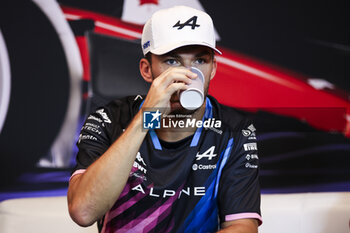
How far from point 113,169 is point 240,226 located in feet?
1.45

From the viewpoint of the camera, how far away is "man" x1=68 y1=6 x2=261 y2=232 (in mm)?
1310

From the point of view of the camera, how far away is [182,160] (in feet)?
4.55

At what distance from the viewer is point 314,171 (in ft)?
9.92

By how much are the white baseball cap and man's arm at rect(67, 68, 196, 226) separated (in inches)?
6.4

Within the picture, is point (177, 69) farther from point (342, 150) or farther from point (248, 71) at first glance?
point (342, 150)

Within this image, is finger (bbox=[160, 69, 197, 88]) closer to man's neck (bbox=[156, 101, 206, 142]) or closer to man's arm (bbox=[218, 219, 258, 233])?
man's neck (bbox=[156, 101, 206, 142])

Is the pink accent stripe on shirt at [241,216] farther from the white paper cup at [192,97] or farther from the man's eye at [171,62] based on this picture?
the man's eye at [171,62]

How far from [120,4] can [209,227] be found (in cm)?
197

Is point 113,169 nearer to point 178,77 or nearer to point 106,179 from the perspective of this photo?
point 106,179

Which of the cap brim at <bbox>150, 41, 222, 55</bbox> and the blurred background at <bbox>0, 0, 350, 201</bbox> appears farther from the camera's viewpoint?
the blurred background at <bbox>0, 0, 350, 201</bbox>

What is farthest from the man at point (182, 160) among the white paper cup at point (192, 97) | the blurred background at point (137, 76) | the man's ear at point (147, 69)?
the blurred background at point (137, 76)

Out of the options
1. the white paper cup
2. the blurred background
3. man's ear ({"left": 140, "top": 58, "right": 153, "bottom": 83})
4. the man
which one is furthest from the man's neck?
the blurred background

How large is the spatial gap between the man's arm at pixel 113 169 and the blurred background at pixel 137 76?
5.55ft

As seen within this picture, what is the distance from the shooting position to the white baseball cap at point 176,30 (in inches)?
51.2
